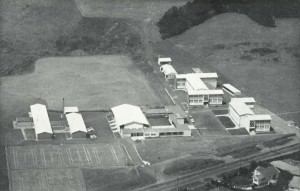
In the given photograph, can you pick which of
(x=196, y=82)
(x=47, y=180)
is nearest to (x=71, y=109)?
(x=196, y=82)

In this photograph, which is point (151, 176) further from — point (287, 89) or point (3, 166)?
point (287, 89)

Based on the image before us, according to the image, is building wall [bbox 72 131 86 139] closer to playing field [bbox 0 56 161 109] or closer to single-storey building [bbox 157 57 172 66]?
playing field [bbox 0 56 161 109]

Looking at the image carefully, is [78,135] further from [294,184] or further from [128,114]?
[294,184]

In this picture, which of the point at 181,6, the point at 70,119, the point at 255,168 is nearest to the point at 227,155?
the point at 255,168

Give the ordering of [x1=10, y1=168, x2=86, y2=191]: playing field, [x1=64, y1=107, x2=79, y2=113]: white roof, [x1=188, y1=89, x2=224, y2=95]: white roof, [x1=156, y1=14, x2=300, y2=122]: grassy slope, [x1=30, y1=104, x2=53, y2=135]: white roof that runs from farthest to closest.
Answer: [x1=156, y1=14, x2=300, y2=122]: grassy slope < [x1=188, y1=89, x2=224, y2=95]: white roof < [x1=64, y1=107, x2=79, y2=113]: white roof < [x1=30, y1=104, x2=53, y2=135]: white roof < [x1=10, y1=168, x2=86, y2=191]: playing field

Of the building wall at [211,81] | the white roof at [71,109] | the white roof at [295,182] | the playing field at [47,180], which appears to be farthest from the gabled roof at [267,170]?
the building wall at [211,81]

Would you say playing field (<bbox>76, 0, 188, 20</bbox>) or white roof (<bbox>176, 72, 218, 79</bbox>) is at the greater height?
playing field (<bbox>76, 0, 188, 20</bbox>)

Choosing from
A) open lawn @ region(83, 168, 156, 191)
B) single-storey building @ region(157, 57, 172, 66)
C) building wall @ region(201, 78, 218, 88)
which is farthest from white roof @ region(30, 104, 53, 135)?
single-storey building @ region(157, 57, 172, 66)
